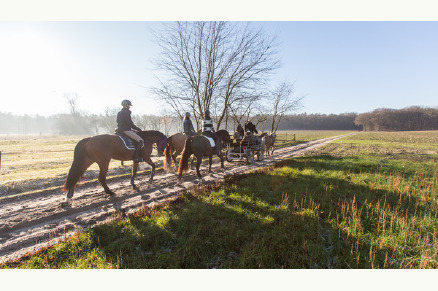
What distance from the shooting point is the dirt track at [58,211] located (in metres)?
3.71

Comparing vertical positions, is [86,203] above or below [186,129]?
below

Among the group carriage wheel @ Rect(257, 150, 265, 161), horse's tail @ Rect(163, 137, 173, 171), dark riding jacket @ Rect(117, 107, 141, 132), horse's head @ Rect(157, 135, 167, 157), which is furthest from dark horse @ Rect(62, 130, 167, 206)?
carriage wheel @ Rect(257, 150, 265, 161)

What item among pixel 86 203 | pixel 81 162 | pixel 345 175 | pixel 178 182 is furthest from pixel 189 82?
pixel 345 175

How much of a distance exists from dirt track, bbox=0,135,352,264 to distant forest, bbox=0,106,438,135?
44.7 meters

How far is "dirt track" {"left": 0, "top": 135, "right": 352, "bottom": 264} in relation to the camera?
3.71 metres

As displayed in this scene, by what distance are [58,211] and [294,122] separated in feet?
366

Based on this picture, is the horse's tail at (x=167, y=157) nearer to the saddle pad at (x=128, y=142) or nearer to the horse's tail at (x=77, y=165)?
the saddle pad at (x=128, y=142)

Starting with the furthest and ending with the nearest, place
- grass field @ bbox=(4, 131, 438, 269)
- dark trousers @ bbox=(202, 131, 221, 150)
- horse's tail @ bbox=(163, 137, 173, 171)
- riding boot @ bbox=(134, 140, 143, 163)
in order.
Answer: horse's tail @ bbox=(163, 137, 173, 171), dark trousers @ bbox=(202, 131, 221, 150), riding boot @ bbox=(134, 140, 143, 163), grass field @ bbox=(4, 131, 438, 269)

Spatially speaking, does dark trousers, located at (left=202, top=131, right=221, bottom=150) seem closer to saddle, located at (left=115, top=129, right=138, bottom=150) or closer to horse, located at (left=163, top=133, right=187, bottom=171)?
horse, located at (left=163, top=133, right=187, bottom=171)

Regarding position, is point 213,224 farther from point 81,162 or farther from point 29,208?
point 29,208

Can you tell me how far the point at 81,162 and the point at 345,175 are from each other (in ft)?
33.8

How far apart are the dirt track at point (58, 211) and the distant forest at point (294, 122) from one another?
44692mm

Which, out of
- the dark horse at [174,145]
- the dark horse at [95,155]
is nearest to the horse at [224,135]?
the dark horse at [174,145]

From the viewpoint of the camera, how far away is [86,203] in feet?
17.9
